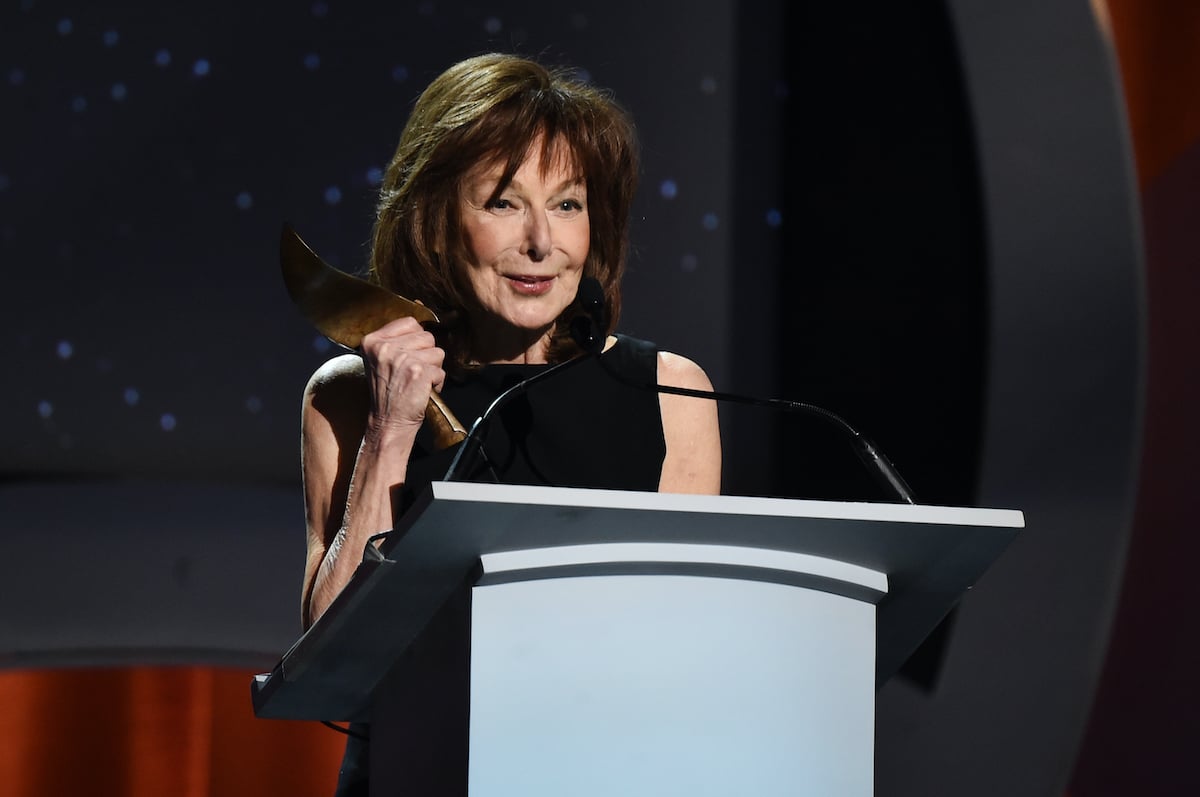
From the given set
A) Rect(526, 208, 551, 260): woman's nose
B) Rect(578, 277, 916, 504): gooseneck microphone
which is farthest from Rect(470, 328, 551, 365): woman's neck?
Rect(578, 277, 916, 504): gooseneck microphone

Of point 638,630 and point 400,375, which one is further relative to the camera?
point 400,375

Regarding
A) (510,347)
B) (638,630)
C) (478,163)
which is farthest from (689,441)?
(638,630)

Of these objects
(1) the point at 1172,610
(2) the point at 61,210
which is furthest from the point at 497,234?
(1) the point at 1172,610

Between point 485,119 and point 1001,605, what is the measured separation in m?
1.35

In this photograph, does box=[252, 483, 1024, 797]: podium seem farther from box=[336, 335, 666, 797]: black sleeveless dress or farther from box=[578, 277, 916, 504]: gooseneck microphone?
box=[336, 335, 666, 797]: black sleeveless dress

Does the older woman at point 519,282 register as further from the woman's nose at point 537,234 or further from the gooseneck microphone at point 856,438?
the gooseneck microphone at point 856,438

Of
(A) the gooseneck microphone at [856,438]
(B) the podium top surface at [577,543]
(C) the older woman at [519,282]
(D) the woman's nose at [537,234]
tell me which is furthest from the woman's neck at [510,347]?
(B) the podium top surface at [577,543]

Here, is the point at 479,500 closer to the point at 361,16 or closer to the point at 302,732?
the point at 302,732

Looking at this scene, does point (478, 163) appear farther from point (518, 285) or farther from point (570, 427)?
point (570, 427)

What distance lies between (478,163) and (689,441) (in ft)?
1.38

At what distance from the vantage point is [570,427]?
5.03 ft

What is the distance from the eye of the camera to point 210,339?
2561mm

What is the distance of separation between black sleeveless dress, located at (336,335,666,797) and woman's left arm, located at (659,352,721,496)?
0.04 feet

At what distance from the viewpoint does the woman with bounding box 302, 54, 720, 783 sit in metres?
1.46
